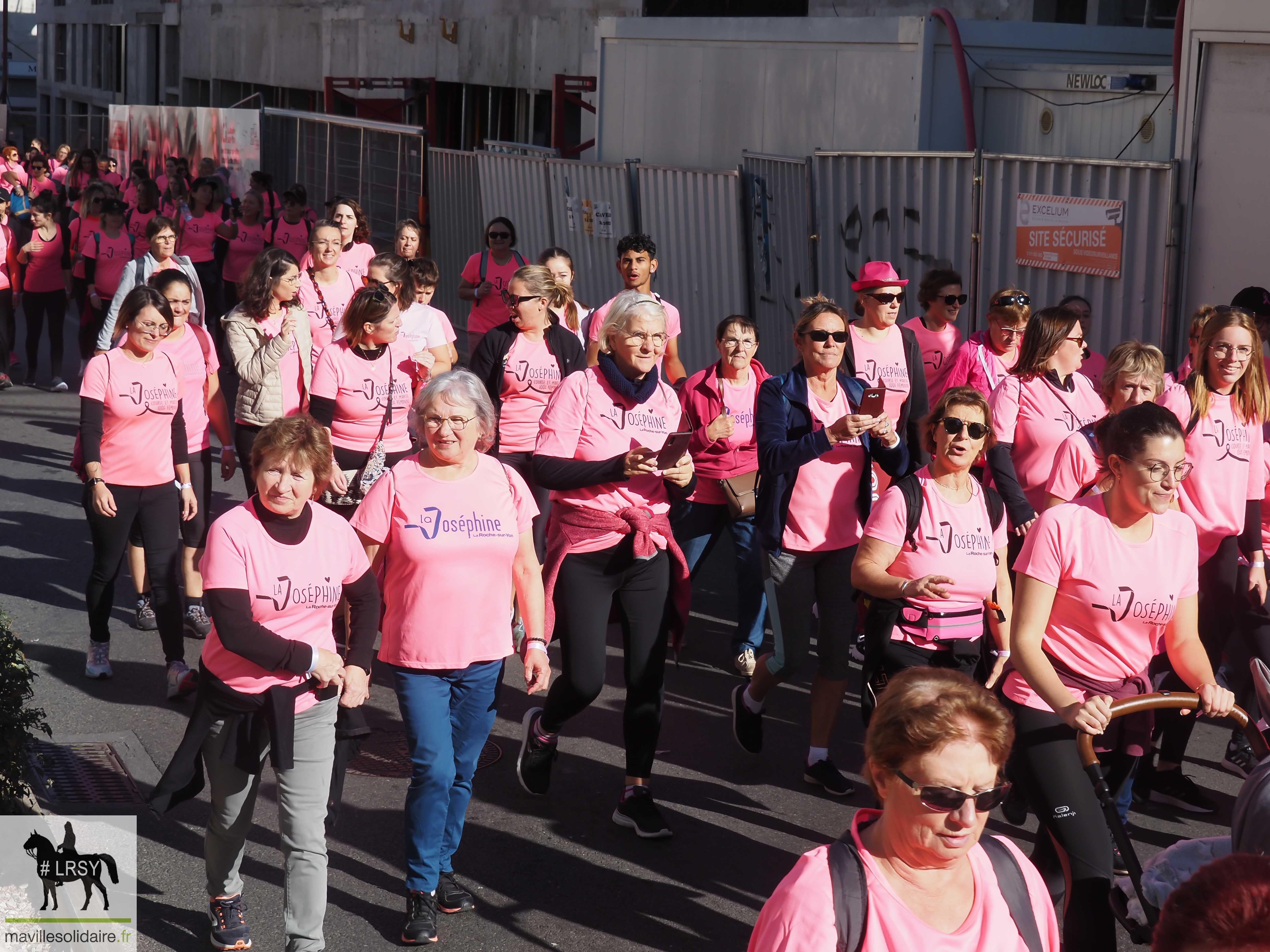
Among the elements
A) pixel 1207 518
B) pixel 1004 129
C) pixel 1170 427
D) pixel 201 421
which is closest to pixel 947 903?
pixel 1170 427

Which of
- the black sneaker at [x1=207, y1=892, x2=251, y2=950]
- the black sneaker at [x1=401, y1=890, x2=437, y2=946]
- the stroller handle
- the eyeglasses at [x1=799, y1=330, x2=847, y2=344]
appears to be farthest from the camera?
the eyeglasses at [x1=799, y1=330, x2=847, y2=344]

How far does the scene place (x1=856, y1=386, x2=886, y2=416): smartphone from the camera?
557cm

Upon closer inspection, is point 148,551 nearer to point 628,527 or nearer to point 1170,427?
point 628,527

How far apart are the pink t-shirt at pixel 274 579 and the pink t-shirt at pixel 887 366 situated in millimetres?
3263

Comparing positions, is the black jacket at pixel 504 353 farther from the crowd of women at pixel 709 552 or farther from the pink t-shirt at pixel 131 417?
the pink t-shirt at pixel 131 417

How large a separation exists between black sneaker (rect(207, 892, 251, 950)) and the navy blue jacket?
2.49 metres

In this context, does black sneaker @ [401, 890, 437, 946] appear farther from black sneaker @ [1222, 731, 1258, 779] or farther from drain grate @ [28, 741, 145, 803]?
black sneaker @ [1222, 731, 1258, 779]

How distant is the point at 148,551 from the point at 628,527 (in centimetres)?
269

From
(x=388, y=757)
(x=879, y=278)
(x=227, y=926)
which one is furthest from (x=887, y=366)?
(x=227, y=926)

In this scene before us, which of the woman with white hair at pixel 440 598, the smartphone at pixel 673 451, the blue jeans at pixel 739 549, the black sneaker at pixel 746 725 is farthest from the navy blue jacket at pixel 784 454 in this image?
the woman with white hair at pixel 440 598

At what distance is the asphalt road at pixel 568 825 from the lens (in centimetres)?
493

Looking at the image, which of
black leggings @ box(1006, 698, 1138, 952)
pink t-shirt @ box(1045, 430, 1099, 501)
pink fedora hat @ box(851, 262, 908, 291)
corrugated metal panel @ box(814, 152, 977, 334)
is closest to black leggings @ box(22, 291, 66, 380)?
corrugated metal panel @ box(814, 152, 977, 334)

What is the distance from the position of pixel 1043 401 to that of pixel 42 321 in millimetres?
12277

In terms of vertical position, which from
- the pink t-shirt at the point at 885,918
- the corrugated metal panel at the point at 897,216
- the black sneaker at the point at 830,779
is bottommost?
the black sneaker at the point at 830,779
